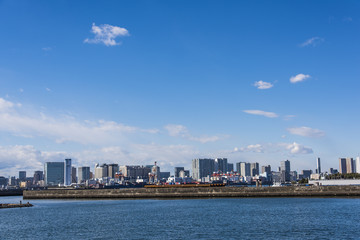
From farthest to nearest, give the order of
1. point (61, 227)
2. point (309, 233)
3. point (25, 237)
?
1. point (61, 227)
2. point (25, 237)
3. point (309, 233)

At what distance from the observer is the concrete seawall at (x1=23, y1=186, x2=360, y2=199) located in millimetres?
99000

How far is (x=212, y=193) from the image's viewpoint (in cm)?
11144

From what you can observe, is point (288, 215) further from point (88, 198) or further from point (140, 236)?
point (88, 198)

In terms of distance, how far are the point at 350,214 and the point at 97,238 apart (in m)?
45.4

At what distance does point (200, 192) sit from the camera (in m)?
113

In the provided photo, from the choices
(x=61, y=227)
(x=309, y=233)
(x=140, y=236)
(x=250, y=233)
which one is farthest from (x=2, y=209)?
(x=309, y=233)

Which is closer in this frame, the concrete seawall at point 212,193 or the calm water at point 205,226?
the calm water at point 205,226

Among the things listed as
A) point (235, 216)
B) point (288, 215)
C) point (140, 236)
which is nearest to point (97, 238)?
point (140, 236)

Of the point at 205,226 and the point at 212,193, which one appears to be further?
the point at 212,193

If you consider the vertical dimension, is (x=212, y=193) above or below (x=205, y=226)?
below

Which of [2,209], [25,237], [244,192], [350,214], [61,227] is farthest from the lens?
[244,192]

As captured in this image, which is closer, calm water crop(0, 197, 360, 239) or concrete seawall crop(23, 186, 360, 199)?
calm water crop(0, 197, 360, 239)

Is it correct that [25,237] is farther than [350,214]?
No

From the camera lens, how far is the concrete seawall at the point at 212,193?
325 ft
